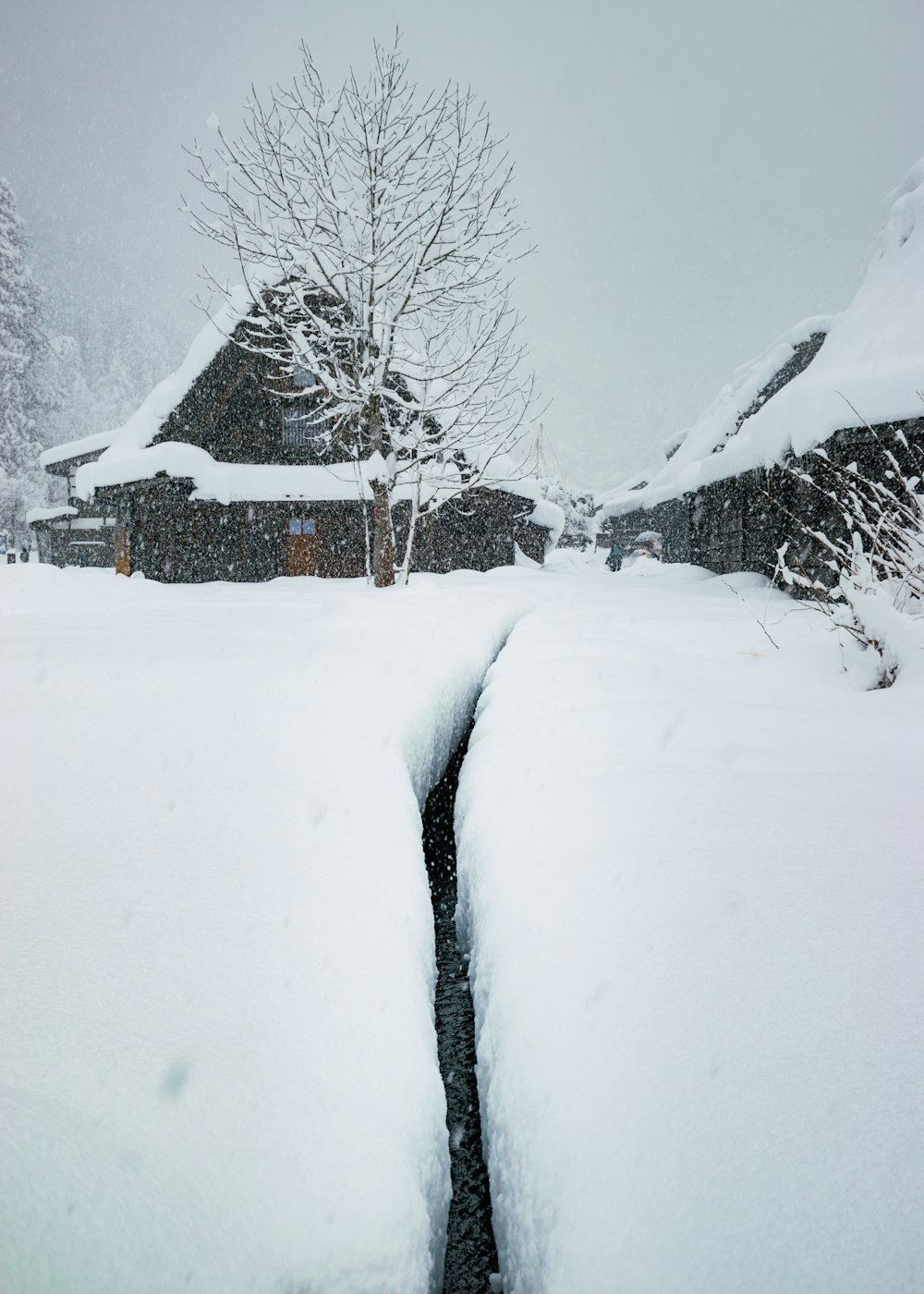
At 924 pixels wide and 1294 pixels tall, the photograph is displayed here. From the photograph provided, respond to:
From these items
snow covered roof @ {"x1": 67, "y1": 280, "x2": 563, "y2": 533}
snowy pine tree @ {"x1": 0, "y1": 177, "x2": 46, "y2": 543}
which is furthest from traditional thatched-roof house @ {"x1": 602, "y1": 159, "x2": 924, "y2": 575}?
snowy pine tree @ {"x1": 0, "y1": 177, "x2": 46, "y2": 543}

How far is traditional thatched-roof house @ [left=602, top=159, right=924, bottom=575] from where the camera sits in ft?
21.9

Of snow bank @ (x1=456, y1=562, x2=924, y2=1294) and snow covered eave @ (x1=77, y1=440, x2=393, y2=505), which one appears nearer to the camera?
snow bank @ (x1=456, y1=562, x2=924, y2=1294)

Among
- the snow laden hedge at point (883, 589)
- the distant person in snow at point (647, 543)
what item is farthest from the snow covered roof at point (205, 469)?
the distant person in snow at point (647, 543)

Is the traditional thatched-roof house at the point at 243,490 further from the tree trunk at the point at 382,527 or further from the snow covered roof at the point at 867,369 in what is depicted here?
the snow covered roof at the point at 867,369

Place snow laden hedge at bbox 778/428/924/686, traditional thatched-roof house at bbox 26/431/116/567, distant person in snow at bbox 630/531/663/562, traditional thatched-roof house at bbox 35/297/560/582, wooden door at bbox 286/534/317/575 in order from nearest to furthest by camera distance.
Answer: snow laden hedge at bbox 778/428/924/686, traditional thatched-roof house at bbox 35/297/560/582, wooden door at bbox 286/534/317/575, traditional thatched-roof house at bbox 26/431/116/567, distant person in snow at bbox 630/531/663/562

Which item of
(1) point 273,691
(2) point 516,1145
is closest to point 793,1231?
(2) point 516,1145

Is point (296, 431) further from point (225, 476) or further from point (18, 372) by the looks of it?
point (18, 372)

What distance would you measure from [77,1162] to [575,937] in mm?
797

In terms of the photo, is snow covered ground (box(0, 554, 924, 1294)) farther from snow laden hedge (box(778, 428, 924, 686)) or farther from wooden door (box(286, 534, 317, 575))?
wooden door (box(286, 534, 317, 575))

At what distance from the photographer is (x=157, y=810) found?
1375mm

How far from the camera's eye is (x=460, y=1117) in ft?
4.88

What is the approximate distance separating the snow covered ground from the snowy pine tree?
28.0m

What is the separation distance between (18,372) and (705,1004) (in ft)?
105

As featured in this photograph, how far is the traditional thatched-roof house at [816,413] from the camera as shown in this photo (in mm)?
6672
